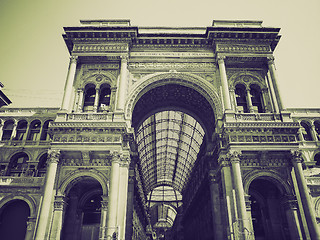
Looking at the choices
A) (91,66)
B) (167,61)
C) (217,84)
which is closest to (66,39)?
(91,66)

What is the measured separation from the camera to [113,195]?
1936cm

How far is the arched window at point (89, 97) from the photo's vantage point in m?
25.2

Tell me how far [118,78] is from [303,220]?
762 inches

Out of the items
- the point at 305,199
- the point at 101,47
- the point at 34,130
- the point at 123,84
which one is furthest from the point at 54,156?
the point at 305,199

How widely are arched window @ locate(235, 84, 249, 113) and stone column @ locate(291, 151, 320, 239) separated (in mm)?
6340

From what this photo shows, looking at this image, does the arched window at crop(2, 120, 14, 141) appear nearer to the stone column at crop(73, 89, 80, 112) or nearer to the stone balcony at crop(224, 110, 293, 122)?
the stone column at crop(73, 89, 80, 112)

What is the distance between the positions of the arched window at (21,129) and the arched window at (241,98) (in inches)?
908

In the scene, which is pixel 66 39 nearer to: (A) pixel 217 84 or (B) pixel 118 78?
(B) pixel 118 78

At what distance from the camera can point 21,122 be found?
29.1m

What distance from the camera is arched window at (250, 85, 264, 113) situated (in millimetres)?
25373

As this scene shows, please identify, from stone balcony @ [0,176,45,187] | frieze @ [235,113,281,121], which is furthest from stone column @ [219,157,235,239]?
stone balcony @ [0,176,45,187]

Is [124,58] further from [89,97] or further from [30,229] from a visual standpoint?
[30,229]

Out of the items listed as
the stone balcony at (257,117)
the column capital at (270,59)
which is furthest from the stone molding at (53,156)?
the column capital at (270,59)

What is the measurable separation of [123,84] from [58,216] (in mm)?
12184
